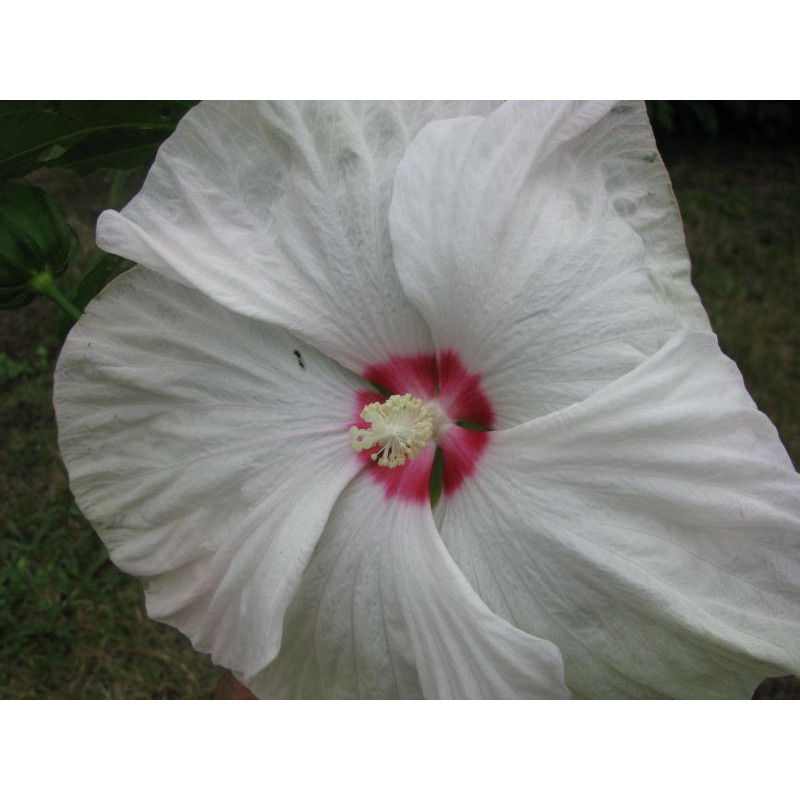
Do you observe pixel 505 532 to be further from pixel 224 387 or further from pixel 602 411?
pixel 224 387

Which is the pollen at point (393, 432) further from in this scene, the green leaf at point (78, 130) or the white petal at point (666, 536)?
the green leaf at point (78, 130)

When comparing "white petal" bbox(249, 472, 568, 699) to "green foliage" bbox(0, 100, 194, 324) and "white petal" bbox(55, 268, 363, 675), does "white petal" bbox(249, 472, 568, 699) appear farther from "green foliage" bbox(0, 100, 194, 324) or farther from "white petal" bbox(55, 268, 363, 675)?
"green foliage" bbox(0, 100, 194, 324)

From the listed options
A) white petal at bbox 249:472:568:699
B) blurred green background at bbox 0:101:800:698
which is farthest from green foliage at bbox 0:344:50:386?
white petal at bbox 249:472:568:699

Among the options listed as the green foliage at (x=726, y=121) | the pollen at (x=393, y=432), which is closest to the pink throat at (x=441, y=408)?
the pollen at (x=393, y=432)

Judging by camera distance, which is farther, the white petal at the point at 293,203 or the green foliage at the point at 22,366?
the green foliage at the point at 22,366
